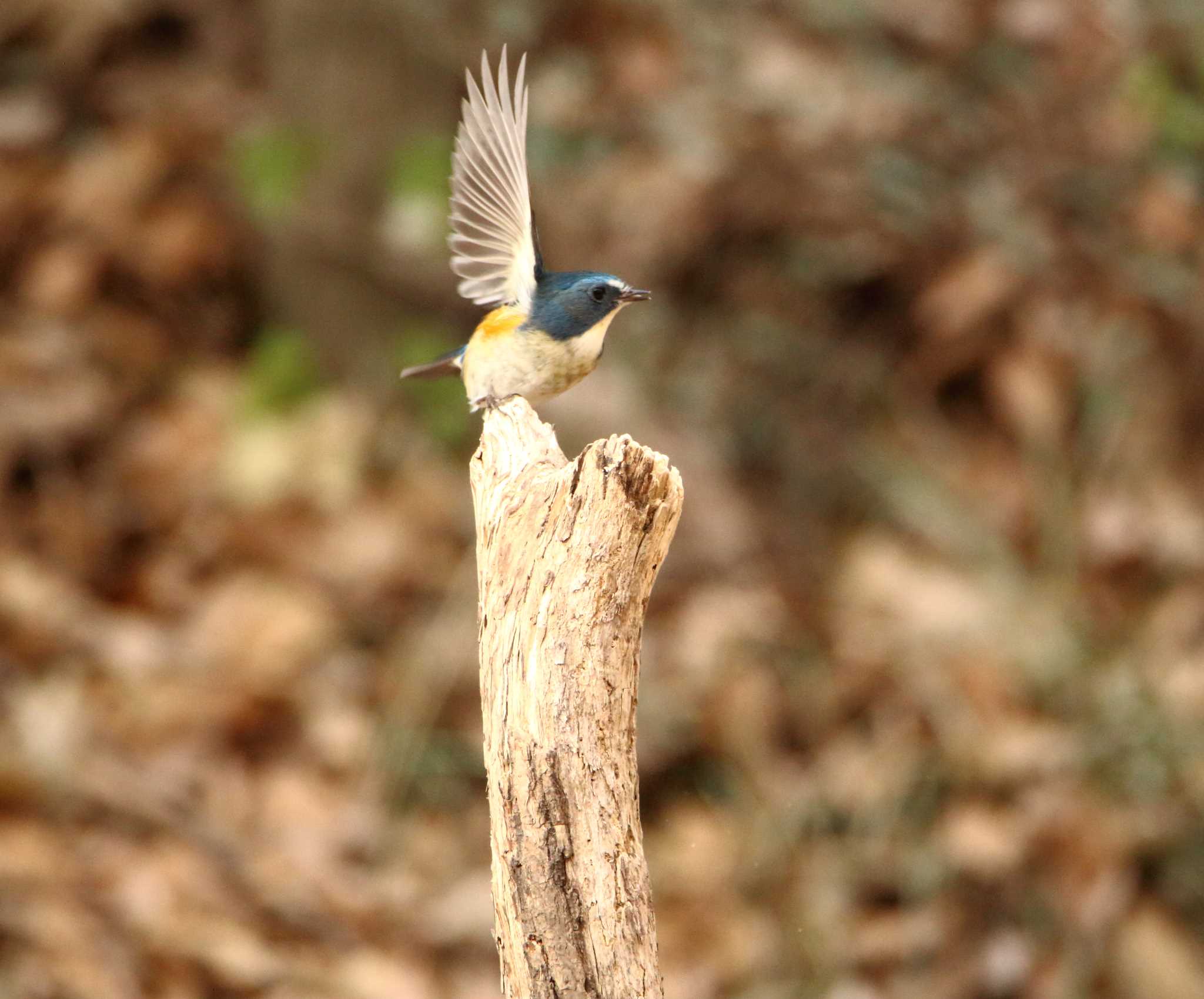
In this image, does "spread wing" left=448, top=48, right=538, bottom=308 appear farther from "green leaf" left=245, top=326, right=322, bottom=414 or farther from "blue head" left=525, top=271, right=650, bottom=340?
"green leaf" left=245, top=326, right=322, bottom=414

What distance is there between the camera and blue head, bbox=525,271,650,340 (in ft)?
10.0

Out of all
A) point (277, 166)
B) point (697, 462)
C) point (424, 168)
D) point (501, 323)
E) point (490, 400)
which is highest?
point (277, 166)

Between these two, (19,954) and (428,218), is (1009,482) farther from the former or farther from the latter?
(19,954)

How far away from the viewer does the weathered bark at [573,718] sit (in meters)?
2.30

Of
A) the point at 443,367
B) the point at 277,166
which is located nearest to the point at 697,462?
the point at 277,166

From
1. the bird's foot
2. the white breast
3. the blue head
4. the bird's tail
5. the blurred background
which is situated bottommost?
the bird's foot

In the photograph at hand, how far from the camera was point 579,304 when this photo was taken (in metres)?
3.05

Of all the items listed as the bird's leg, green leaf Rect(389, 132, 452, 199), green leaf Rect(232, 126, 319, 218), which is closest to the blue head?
the bird's leg

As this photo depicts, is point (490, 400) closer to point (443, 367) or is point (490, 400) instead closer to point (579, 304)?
point (579, 304)

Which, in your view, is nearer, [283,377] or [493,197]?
[493,197]

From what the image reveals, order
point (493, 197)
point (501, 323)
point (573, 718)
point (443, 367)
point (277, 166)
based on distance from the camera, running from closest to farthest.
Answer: point (573, 718), point (493, 197), point (501, 323), point (443, 367), point (277, 166)

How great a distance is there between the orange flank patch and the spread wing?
0.02 metres

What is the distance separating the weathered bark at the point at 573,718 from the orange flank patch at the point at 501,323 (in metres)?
0.69

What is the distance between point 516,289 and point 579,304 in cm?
20
